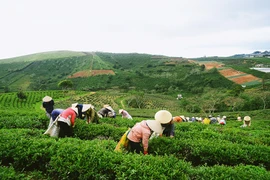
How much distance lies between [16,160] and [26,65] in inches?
6395

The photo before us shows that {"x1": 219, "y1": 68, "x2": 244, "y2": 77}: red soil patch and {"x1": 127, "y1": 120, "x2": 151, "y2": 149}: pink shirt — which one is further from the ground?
{"x1": 127, "y1": 120, "x2": 151, "y2": 149}: pink shirt

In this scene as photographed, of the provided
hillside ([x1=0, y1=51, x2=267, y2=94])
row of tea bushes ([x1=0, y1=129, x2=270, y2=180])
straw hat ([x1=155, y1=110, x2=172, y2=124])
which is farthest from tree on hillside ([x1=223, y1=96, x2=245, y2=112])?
row of tea bushes ([x1=0, y1=129, x2=270, y2=180])

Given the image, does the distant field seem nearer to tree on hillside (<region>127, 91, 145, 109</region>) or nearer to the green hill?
the green hill

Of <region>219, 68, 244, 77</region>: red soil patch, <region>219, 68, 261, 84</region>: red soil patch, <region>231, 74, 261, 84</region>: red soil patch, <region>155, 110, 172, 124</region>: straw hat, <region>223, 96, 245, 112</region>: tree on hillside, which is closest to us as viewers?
<region>155, 110, 172, 124</region>: straw hat

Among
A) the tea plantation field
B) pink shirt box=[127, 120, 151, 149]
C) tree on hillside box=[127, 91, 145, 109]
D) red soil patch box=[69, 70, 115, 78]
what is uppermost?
pink shirt box=[127, 120, 151, 149]

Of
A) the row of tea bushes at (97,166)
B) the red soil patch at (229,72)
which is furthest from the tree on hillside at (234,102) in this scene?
the row of tea bushes at (97,166)

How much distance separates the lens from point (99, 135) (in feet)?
29.1

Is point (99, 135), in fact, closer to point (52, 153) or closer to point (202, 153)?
point (52, 153)

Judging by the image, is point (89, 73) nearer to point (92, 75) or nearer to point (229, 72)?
point (92, 75)

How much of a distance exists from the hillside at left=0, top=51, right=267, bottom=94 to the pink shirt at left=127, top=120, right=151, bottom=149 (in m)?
93.0

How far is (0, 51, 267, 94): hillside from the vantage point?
10331 cm

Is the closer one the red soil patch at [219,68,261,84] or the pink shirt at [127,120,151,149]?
the pink shirt at [127,120,151,149]

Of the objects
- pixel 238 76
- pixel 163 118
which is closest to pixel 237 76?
pixel 238 76

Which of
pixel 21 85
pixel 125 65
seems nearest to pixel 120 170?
pixel 21 85
